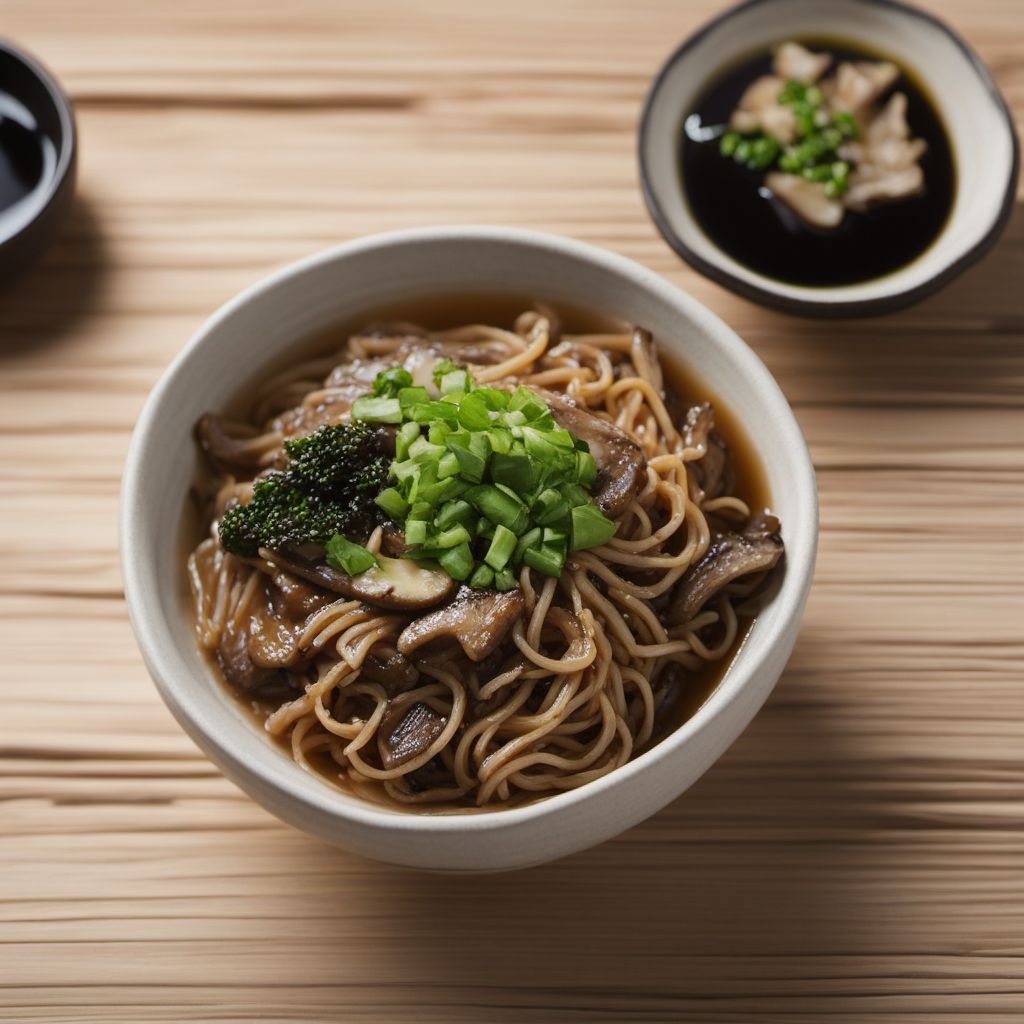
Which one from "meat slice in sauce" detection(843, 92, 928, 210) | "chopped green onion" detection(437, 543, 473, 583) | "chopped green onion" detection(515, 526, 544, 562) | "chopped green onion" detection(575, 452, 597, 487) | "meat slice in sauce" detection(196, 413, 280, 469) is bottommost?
"meat slice in sauce" detection(196, 413, 280, 469)

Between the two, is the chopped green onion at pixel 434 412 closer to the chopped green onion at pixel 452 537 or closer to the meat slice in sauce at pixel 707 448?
the chopped green onion at pixel 452 537

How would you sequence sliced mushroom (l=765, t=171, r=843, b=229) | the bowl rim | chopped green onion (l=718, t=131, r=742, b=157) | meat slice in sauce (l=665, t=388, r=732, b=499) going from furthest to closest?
chopped green onion (l=718, t=131, r=742, b=157), sliced mushroom (l=765, t=171, r=843, b=229), the bowl rim, meat slice in sauce (l=665, t=388, r=732, b=499)

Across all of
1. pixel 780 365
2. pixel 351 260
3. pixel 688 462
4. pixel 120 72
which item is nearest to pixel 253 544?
pixel 351 260

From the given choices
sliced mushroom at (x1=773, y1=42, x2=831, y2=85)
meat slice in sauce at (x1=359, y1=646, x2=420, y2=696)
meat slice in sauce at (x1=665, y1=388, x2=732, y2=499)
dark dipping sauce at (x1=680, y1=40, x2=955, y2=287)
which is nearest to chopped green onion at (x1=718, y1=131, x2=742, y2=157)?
dark dipping sauce at (x1=680, y1=40, x2=955, y2=287)

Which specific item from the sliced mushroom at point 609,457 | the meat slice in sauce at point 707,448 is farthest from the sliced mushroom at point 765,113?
the sliced mushroom at point 609,457

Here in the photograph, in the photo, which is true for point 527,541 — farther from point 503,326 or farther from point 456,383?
point 503,326

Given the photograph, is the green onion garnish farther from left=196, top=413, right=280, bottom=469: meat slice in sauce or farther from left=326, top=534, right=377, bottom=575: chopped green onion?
left=196, top=413, right=280, bottom=469: meat slice in sauce

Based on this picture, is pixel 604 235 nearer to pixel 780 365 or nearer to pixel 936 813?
pixel 780 365
